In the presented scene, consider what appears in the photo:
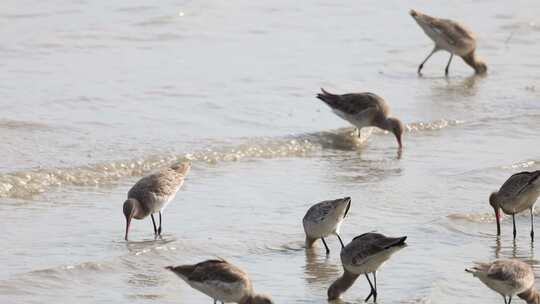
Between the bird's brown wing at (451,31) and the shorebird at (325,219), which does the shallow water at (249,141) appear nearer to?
the shorebird at (325,219)

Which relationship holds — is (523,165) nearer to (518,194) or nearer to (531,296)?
(518,194)

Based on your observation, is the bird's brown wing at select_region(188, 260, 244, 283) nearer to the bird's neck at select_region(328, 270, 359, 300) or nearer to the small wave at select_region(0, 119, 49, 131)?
the bird's neck at select_region(328, 270, 359, 300)

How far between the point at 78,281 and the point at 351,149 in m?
5.93

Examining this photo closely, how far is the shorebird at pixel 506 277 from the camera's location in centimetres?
836

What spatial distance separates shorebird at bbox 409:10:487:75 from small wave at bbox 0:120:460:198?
344cm

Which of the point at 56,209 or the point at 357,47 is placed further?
the point at 357,47

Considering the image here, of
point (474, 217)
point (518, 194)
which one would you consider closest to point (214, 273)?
point (518, 194)

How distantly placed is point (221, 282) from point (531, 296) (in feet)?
7.11

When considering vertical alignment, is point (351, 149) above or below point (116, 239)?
below

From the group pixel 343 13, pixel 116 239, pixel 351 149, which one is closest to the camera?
pixel 116 239

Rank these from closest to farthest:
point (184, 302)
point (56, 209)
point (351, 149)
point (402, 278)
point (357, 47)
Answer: point (184, 302)
point (402, 278)
point (56, 209)
point (351, 149)
point (357, 47)

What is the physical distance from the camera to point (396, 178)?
12.8 metres

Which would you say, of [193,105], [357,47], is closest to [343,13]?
[357,47]

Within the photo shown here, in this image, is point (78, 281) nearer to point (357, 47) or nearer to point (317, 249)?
point (317, 249)
